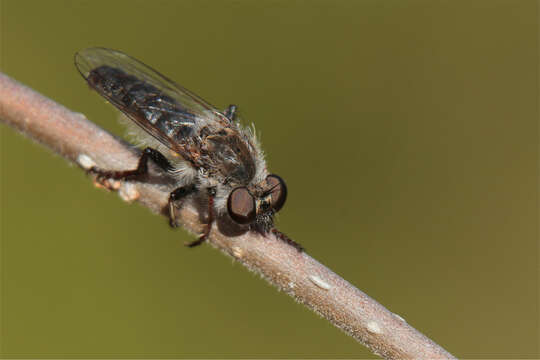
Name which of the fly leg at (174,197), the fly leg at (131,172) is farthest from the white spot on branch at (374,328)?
the fly leg at (131,172)

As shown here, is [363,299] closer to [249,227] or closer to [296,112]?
[249,227]

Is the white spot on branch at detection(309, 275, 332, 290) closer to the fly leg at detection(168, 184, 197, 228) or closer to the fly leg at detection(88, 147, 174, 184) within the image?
the fly leg at detection(168, 184, 197, 228)

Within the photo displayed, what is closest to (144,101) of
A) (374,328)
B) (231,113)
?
(231,113)

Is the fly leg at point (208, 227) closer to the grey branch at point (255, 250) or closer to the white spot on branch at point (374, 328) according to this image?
the grey branch at point (255, 250)

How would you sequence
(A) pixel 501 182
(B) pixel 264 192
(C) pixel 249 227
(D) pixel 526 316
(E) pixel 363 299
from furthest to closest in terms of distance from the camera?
(A) pixel 501 182 → (D) pixel 526 316 → (B) pixel 264 192 → (C) pixel 249 227 → (E) pixel 363 299

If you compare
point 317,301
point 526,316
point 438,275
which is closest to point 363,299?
point 317,301

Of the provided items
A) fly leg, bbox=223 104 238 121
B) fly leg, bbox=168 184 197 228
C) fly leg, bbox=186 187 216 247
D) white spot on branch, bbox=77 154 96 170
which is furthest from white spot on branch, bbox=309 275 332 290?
fly leg, bbox=223 104 238 121

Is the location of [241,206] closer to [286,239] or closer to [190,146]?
[286,239]
